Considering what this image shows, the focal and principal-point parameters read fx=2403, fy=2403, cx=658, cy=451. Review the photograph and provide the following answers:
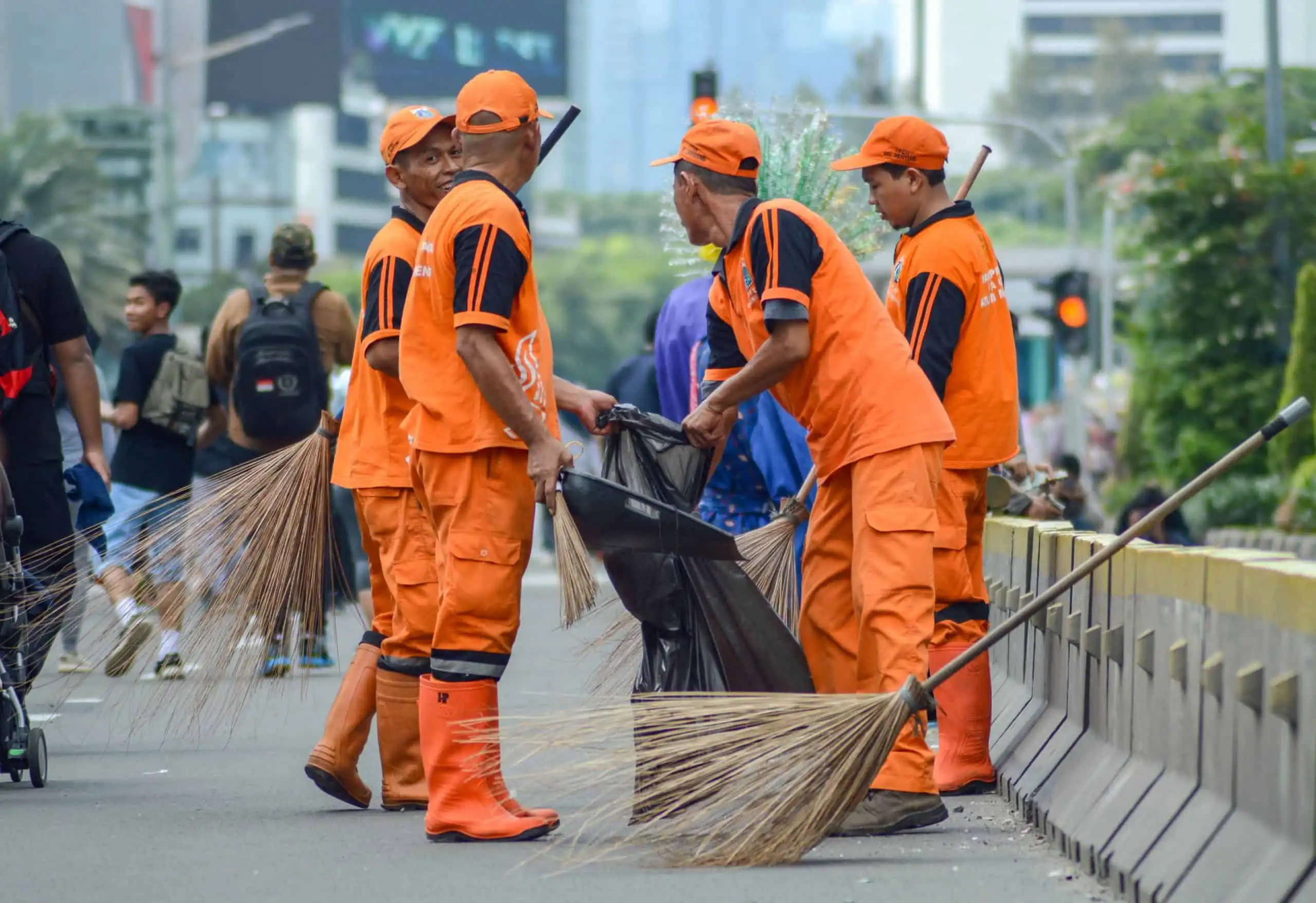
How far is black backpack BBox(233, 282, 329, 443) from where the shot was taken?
34.5 feet

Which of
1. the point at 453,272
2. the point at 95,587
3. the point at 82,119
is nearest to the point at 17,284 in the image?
the point at 95,587

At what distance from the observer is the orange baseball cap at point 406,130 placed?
709 cm

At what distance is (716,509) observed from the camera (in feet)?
27.6

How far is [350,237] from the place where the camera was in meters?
147

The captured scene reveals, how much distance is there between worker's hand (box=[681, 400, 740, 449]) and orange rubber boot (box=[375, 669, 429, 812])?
3.36 ft

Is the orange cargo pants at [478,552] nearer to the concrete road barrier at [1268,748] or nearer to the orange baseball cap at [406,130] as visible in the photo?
the orange baseball cap at [406,130]

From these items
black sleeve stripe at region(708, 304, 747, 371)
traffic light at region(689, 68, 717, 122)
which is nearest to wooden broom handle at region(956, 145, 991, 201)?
black sleeve stripe at region(708, 304, 747, 371)

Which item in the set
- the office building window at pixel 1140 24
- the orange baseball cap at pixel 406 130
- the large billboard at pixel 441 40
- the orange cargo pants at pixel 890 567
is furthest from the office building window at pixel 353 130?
the orange cargo pants at pixel 890 567

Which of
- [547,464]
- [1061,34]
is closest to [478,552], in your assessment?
[547,464]

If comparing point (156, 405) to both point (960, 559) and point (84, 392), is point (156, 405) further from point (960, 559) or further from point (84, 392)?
point (960, 559)

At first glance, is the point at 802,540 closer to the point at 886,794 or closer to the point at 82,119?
the point at 886,794

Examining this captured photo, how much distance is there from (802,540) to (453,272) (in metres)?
2.18

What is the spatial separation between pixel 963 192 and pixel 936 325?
3.72 feet

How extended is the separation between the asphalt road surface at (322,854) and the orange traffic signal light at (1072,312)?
1574 centimetres
